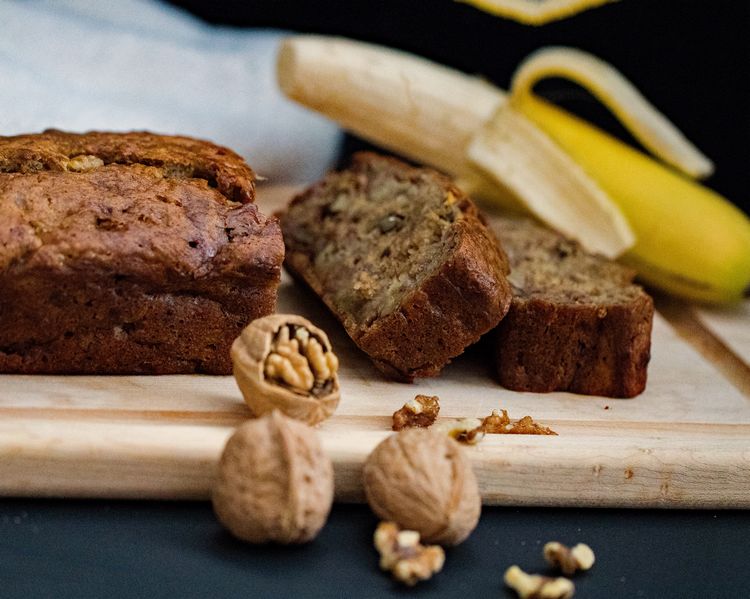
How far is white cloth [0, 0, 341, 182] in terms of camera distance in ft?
17.7

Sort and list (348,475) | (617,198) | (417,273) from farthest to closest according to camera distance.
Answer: (617,198), (417,273), (348,475)

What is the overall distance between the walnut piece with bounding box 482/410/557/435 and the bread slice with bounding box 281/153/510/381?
0.36m

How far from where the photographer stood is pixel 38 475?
273cm

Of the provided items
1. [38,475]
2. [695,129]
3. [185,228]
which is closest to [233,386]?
[185,228]

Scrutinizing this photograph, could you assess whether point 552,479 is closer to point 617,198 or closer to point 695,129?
point 617,198

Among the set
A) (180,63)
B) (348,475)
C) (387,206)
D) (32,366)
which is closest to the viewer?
(348,475)

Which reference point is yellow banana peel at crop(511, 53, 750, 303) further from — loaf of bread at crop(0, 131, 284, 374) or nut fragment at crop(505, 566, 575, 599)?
nut fragment at crop(505, 566, 575, 599)

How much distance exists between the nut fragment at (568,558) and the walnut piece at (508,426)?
18.7 inches

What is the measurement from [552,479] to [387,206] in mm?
1402

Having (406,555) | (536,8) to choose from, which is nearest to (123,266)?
(406,555)

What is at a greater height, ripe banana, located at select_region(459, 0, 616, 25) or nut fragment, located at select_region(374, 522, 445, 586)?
ripe banana, located at select_region(459, 0, 616, 25)

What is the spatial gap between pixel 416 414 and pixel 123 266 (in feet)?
3.23

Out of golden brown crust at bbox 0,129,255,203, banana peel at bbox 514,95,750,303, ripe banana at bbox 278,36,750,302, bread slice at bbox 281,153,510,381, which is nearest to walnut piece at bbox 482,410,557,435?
bread slice at bbox 281,153,510,381

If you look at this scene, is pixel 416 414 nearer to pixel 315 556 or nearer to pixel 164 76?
pixel 315 556
